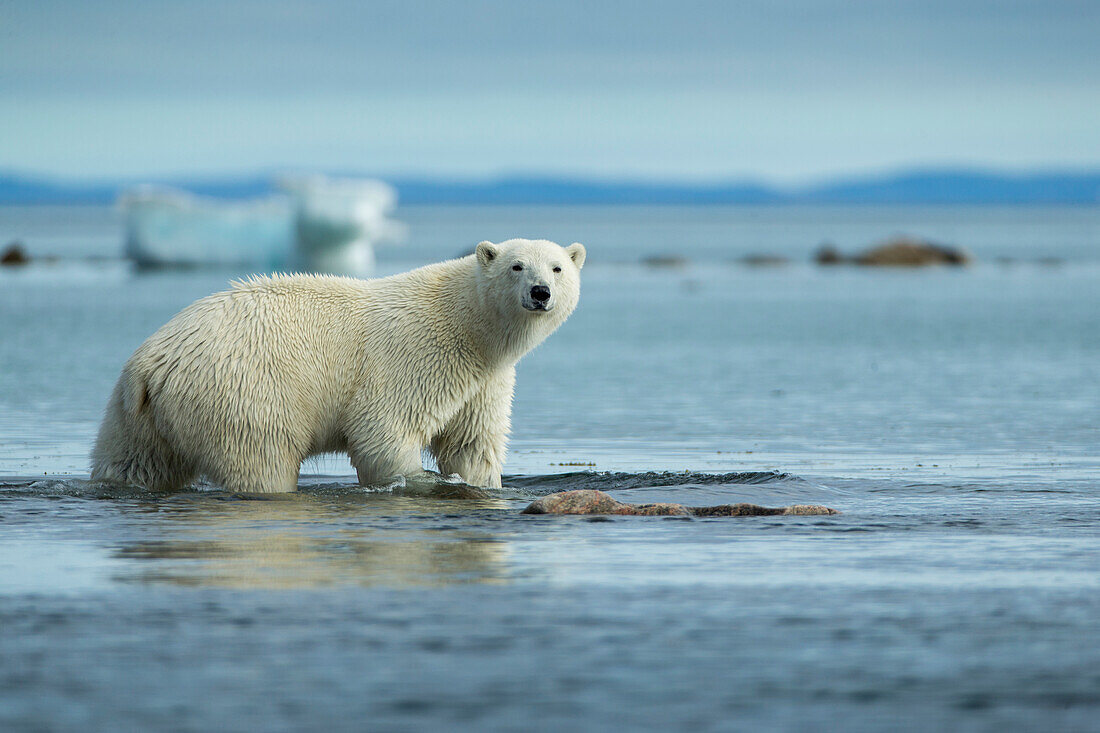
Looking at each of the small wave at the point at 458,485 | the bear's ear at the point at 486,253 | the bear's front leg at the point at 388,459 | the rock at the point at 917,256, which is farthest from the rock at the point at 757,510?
the rock at the point at 917,256

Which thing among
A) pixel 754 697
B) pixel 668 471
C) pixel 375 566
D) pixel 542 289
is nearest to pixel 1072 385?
pixel 668 471

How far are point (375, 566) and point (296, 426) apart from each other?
8.47ft

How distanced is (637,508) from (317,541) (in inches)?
84.4

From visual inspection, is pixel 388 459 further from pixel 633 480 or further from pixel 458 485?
pixel 633 480

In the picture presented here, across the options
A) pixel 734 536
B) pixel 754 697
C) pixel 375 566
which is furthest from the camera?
pixel 734 536

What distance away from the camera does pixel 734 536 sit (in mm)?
8406

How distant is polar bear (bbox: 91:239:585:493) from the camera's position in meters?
9.60

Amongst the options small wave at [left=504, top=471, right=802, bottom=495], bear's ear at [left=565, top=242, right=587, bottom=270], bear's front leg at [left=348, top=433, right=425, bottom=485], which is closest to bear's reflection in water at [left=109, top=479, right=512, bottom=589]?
bear's front leg at [left=348, top=433, right=425, bottom=485]

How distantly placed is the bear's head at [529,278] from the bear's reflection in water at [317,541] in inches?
52.0

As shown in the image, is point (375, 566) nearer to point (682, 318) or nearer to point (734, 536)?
point (734, 536)

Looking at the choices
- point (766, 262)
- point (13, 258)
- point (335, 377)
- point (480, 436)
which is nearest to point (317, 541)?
point (335, 377)

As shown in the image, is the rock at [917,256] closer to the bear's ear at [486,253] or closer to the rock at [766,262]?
the rock at [766,262]

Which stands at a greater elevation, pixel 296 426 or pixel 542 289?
pixel 542 289

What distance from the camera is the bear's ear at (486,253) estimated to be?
10039 millimetres
